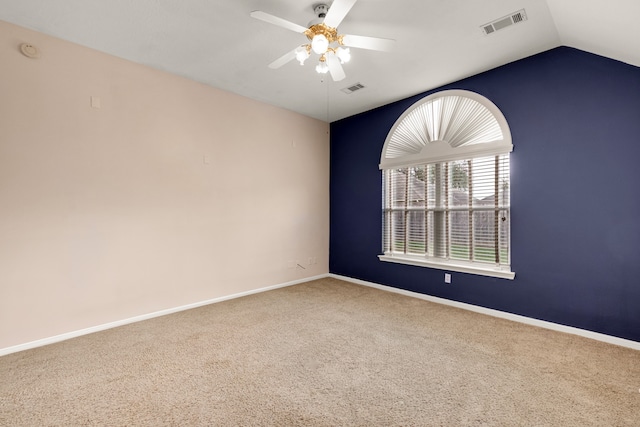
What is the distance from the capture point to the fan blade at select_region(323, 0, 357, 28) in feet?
6.21

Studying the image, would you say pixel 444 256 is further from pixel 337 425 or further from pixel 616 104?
pixel 337 425

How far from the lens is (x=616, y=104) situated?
2.66 metres

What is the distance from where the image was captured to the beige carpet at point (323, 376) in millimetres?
1729

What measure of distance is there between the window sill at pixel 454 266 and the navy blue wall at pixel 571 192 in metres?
0.08

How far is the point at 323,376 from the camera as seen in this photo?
215 centimetres

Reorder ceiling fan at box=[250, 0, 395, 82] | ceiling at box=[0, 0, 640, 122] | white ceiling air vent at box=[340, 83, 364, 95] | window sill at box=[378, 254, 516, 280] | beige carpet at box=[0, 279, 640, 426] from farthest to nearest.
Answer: white ceiling air vent at box=[340, 83, 364, 95] < window sill at box=[378, 254, 516, 280] < ceiling at box=[0, 0, 640, 122] < ceiling fan at box=[250, 0, 395, 82] < beige carpet at box=[0, 279, 640, 426]

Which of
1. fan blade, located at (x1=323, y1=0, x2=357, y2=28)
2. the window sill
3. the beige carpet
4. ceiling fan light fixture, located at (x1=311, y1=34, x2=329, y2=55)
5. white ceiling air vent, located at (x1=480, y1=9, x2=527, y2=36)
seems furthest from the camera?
the window sill

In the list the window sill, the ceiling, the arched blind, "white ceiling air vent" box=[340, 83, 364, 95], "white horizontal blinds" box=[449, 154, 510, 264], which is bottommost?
the window sill

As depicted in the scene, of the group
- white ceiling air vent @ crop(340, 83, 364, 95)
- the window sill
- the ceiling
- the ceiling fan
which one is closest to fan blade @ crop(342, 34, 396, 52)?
the ceiling fan

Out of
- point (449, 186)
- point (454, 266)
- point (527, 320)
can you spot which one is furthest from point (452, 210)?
point (527, 320)

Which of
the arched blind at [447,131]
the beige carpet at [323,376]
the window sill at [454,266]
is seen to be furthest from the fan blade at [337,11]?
the window sill at [454,266]

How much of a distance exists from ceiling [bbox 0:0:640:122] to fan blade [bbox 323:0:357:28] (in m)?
0.31

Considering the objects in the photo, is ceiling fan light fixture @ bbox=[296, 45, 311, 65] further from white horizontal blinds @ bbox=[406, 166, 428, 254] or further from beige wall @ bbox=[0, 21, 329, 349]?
white horizontal blinds @ bbox=[406, 166, 428, 254]

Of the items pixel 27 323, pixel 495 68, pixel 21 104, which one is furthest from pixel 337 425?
pixel 495 68
